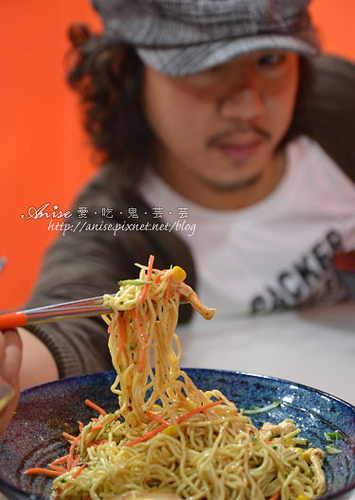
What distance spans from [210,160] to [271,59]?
0.31 metres

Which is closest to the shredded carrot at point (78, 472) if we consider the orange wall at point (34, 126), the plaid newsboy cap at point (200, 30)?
the plaid newsboy cap at point (200, 30)

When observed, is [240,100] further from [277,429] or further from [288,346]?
[277,429]

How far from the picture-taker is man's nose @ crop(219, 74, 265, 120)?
1.46m

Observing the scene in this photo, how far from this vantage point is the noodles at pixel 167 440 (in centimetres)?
66

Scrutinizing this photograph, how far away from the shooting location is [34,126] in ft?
9.07

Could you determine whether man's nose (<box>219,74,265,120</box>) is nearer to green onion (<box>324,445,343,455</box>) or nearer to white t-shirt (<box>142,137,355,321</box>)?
white t-shirt (<box>142,137,355,321</box>)

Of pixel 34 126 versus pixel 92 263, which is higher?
pixel 34 126

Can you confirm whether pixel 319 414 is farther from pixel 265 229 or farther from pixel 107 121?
pixel 107 121

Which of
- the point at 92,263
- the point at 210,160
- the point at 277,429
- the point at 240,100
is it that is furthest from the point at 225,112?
the point at 277,429

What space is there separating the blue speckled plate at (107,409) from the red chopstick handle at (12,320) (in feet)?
0.52

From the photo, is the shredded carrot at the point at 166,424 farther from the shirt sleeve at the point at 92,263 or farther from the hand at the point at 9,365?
the shirt sleeve at the point at 92,263

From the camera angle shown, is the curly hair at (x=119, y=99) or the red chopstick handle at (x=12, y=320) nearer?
the red chopstick handle at (x=12, y=320)

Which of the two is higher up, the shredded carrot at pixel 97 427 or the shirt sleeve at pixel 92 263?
the shirt sleeve at pixel 92 263

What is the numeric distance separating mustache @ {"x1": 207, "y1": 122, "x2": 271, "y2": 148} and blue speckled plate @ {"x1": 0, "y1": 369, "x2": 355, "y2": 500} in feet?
2.62
